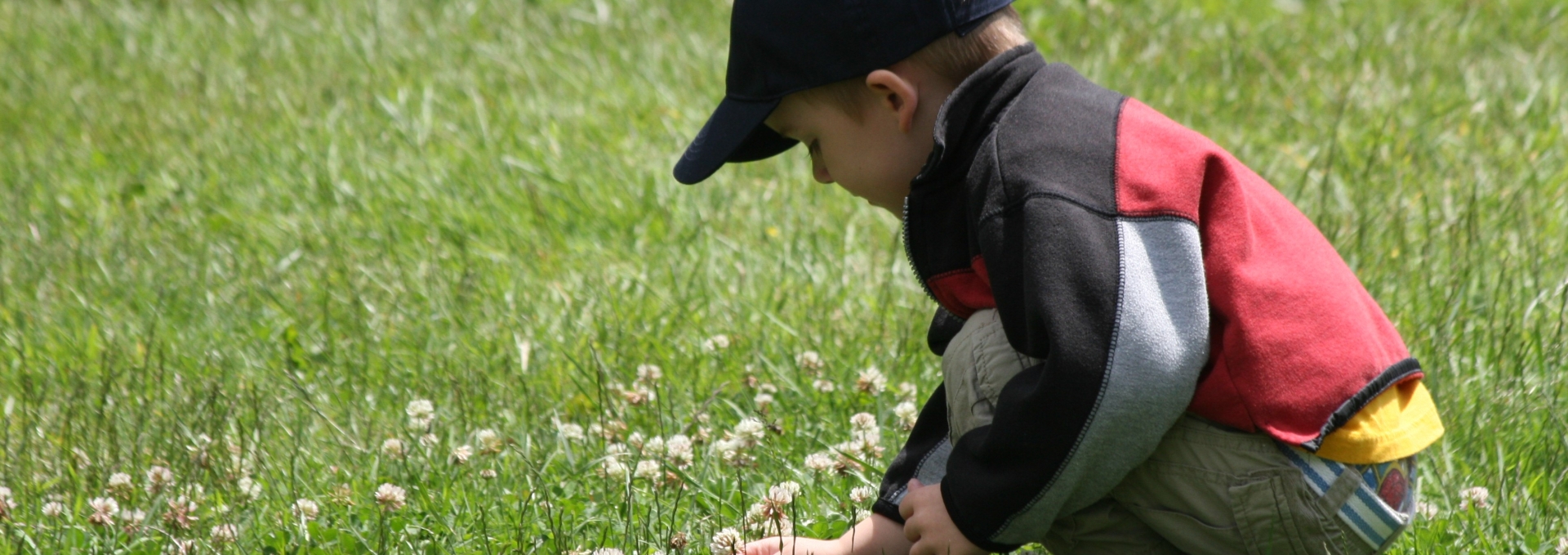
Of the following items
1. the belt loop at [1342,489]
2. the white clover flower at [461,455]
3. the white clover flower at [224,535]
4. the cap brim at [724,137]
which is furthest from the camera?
the white clover flower at [461,455]

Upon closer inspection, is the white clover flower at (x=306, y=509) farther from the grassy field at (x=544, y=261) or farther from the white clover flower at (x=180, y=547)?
the white clover flower at (x=180, y=547)

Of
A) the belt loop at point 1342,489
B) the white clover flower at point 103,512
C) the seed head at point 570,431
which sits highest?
the white clover flower at point 103,512

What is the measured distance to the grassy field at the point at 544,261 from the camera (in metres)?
2.78

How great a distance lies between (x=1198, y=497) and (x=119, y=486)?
81.0 inches

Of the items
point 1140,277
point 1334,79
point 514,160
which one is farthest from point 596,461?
point 1334,79

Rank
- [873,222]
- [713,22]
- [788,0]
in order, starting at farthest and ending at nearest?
[713,22]
[873,222]
[788,0]

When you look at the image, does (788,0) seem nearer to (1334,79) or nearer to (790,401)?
(790,401)

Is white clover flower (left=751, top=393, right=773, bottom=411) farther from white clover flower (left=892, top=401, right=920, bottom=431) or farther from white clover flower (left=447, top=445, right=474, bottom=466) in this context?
white clover flower (left=447, top=445, right=474, bottom=466)

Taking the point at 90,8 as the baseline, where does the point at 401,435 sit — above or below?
below

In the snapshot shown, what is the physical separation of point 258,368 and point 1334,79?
389 cm

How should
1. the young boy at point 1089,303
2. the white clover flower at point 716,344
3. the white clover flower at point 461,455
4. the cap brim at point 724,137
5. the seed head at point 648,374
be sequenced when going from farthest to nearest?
the white clover flower at point 716,344 → the seed head at point 648,374 → the white clover flower at point 461,455 → the cap brim at point 724,137 → the young boy at point 1089,303

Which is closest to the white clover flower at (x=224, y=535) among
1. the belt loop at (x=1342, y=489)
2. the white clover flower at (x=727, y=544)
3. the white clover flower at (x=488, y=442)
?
the white clover flower at (x=488, y=442)

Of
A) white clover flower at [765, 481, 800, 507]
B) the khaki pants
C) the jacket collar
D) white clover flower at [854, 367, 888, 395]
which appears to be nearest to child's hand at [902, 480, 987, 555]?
the khaki pants

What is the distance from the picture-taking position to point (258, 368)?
3.60 meters
